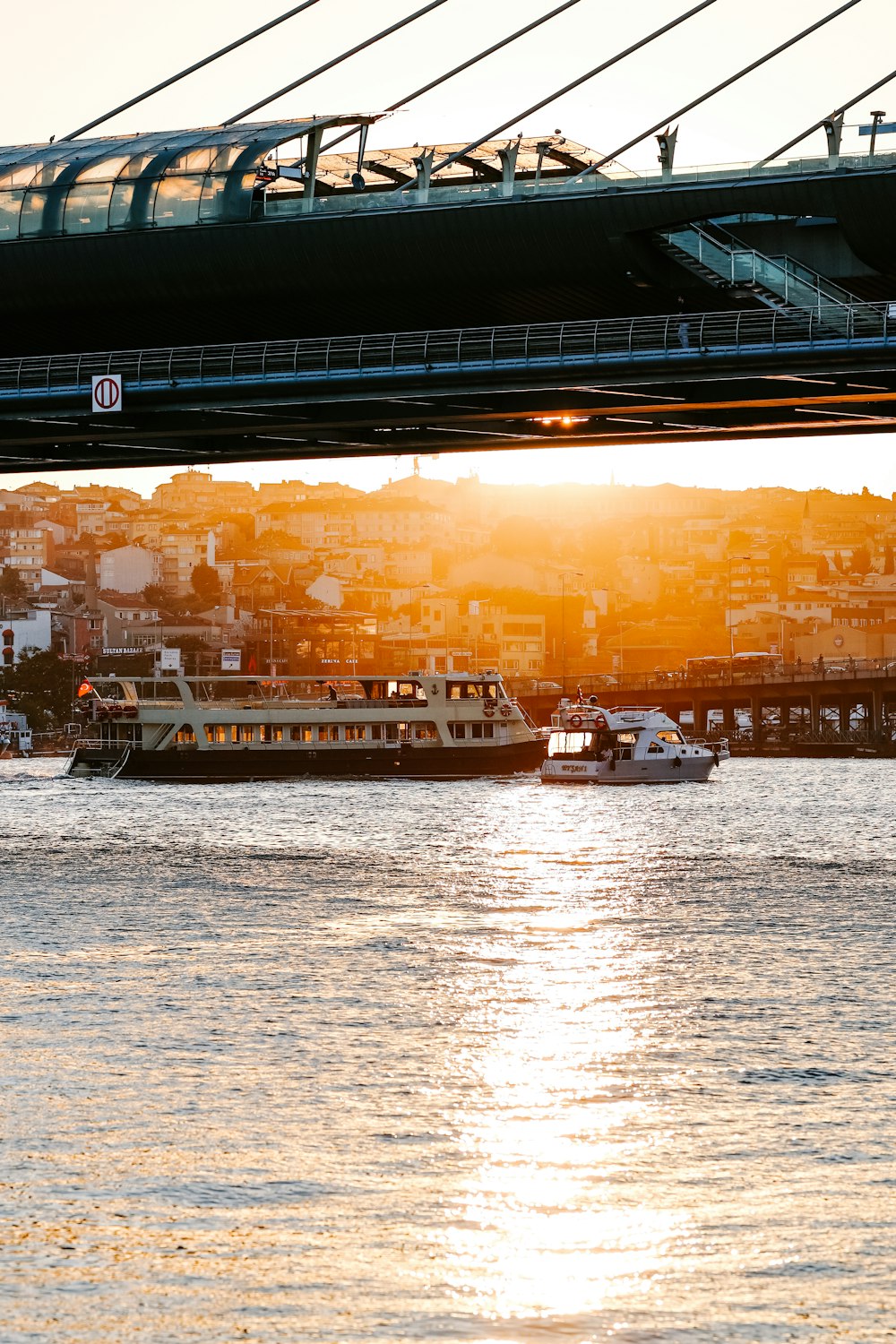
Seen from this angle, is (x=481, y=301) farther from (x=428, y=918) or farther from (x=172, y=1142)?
(x=172, y=1142)

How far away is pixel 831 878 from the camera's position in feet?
124

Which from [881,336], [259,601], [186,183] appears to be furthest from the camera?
[259,601]

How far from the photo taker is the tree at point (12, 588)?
162250 millimetres

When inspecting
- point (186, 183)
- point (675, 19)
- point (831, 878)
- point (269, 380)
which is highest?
point (675, 19)

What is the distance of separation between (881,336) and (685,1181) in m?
23.0

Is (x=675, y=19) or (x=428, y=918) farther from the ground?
(x=675, y=19)

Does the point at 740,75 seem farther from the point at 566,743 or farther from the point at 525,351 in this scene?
the point at 566,743

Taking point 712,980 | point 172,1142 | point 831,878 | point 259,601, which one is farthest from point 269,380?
point 259,601

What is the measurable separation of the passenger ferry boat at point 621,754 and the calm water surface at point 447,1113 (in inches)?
1739

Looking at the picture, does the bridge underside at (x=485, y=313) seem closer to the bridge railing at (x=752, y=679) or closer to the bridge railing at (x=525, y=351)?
the bridge railing at (x=525, y=351)

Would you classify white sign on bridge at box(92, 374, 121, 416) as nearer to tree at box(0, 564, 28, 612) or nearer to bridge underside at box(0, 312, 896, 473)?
bridge underside at box(0, 312, 896, 473)

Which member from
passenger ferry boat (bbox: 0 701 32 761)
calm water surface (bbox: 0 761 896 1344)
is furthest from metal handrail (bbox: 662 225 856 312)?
passenger ferry boat (bbox: 0 701 32 761)

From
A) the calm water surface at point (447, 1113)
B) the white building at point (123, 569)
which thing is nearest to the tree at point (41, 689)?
the white building at point (123, 569)

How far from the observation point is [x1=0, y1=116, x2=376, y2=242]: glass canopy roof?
128 feet
